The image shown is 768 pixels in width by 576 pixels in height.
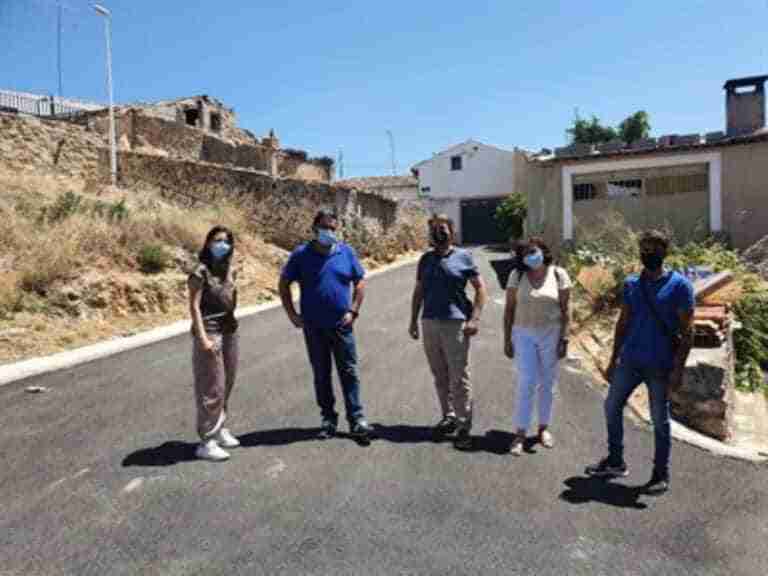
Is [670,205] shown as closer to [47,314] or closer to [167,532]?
[47,314]

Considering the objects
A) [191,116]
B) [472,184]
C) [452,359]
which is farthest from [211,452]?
[472,184]

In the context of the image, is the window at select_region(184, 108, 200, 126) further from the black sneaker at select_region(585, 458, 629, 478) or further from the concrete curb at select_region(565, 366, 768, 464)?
the black sneaker at select_region(585, 458, 629, 478)

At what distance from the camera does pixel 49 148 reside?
17.5 metres

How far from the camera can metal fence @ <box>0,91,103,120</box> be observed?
23922 mm

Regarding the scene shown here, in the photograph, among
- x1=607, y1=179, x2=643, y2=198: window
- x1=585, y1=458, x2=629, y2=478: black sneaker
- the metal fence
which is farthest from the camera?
the metal fence

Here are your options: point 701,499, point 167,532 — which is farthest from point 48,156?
point 701,499

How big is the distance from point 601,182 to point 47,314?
16.9m

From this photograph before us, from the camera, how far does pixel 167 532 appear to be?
3848mm

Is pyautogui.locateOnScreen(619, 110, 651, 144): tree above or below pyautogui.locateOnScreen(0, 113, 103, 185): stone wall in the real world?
above

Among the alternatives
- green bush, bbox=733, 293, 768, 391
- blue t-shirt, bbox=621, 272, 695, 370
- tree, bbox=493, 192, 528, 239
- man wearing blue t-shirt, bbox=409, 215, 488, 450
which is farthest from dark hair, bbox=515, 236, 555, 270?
tree, bbox=493, 192, 528, 239

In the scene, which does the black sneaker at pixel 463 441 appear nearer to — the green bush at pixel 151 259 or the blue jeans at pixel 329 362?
the blue jeans at pixel 329 362

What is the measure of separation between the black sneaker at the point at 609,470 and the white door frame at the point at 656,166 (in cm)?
1749

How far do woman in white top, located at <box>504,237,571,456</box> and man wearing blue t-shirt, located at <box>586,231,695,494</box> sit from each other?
566mm

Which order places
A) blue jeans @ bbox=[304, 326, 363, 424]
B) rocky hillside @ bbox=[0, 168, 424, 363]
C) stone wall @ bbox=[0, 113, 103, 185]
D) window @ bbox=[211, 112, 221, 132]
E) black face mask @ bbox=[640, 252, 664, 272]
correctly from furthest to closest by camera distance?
window @ bbox=[211, 112, 221, 132], stone wall @ bbox=[0, 113, 103, 185], rocky hillside @ bbox=[0, 168, 424, 363], blue jeans @ bbox=[304, 326, 363, 424], black face mask @ bbox=[640, 252, 664, 272]
